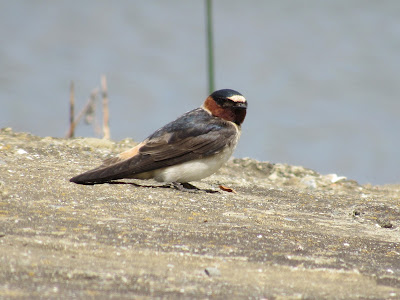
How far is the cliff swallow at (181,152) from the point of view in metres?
5.45

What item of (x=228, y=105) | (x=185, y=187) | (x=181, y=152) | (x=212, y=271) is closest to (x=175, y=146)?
(x=181, y=152)

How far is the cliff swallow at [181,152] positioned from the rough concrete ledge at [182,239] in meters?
0.13

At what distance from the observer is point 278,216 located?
16.4 feet

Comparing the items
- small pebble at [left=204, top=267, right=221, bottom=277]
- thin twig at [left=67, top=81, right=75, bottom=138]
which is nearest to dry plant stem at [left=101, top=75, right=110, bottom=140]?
thin twig at [left=67, top=81, right=75, bottom=138]

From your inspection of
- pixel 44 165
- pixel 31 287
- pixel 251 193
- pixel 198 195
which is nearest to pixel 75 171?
pixel 44 165

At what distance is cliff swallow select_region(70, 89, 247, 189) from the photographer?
5.45 m

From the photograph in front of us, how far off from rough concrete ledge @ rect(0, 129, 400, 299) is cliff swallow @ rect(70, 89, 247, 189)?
13 centimetres

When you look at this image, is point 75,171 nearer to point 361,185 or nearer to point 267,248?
point 267,248

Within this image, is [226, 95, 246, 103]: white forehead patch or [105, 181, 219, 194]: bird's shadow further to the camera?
[226, 95, 246, 103]: white forehead patch

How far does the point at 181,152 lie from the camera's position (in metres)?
5.57

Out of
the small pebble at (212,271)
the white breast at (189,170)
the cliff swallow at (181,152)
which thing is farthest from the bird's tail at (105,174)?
the small pebble at (212,271)

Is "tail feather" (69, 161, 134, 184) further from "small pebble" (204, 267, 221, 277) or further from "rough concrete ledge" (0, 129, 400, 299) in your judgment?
"small pebble" (204, 267, 221, 277)

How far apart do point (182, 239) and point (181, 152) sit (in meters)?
1.67

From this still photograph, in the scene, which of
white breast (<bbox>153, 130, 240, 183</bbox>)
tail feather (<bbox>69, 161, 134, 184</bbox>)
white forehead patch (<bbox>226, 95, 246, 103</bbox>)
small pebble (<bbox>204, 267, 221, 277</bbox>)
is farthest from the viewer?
white forehead patch (<bbox>226, 95, 246, 103</bbox>)
